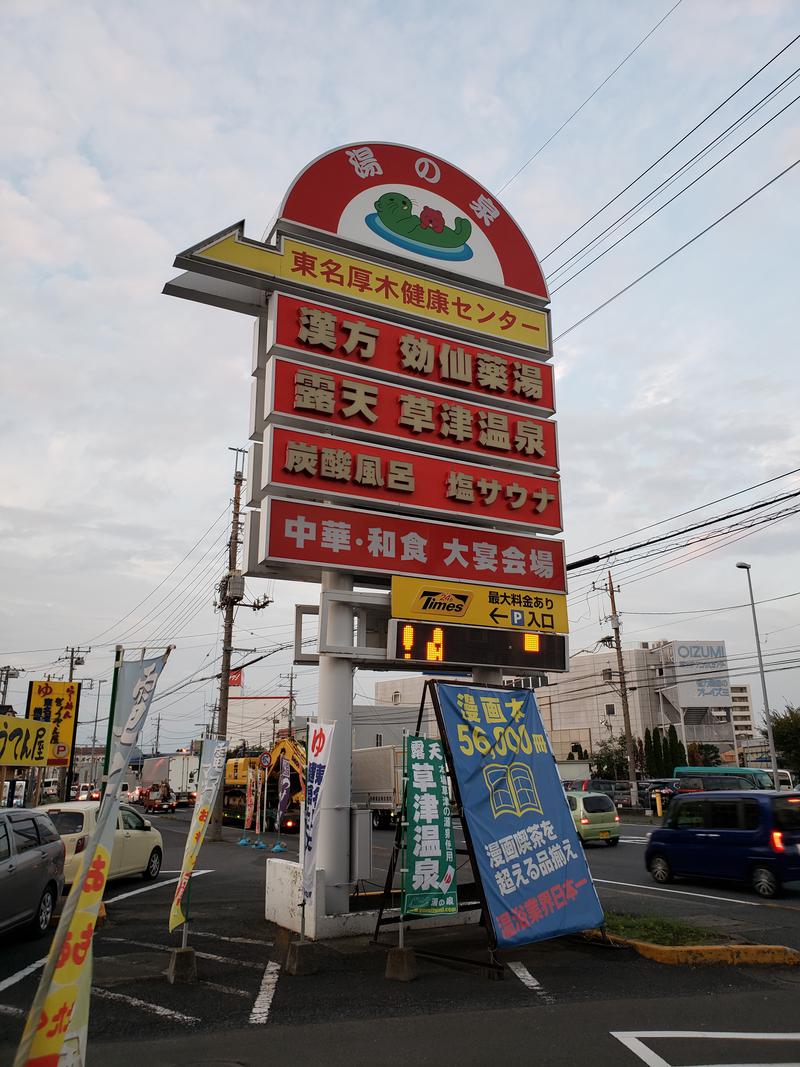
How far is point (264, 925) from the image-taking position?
10445mm

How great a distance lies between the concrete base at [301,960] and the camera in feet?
25.5

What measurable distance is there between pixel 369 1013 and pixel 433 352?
8768mm

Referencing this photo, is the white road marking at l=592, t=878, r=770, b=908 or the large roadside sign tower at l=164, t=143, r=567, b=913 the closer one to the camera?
the large roadside sign tower at l=164, t=143, r=567, b=913

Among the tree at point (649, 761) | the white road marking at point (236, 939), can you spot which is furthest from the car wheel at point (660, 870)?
the tree at point (649, 761)

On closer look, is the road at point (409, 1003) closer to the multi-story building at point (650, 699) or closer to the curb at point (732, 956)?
the curb at point (732, 956)

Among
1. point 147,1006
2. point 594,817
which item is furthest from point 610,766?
point 147,1006

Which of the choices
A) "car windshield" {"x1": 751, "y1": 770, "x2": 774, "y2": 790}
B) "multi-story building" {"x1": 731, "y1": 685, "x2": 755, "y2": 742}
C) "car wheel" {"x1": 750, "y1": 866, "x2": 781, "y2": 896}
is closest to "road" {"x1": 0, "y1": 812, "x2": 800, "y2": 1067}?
"car wheel" {"x1": 750, "y1": 866, "x2": 781, "y2": 896}

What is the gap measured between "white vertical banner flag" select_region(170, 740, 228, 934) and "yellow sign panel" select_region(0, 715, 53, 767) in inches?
545

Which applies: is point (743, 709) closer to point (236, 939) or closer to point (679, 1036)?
→ point (236, 939)

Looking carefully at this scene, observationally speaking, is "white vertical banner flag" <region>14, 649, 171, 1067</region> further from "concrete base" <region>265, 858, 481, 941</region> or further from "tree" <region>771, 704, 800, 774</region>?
"tree" <region>771, 704, 800, 774</region>

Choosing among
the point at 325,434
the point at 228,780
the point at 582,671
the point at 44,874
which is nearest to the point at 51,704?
the point at 228,780

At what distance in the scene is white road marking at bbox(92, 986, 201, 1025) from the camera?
644 centimetres

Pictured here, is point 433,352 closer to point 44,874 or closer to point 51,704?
point 44,874

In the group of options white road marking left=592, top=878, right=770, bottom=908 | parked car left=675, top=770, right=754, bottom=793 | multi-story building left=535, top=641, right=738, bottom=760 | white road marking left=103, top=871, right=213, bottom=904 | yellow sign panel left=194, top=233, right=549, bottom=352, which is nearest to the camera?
yellow sign panel left=194, top=233, right=549, bottom=352
